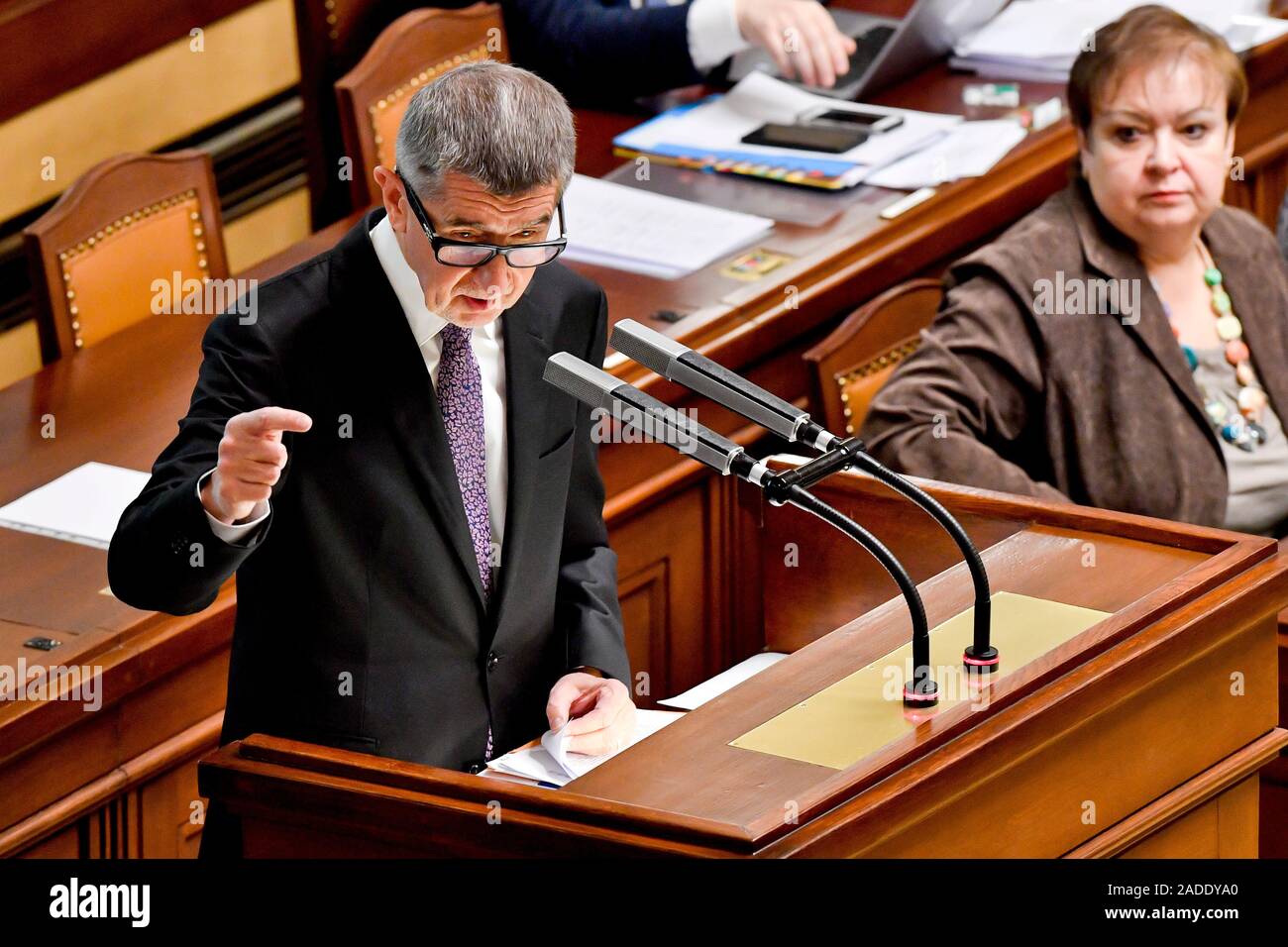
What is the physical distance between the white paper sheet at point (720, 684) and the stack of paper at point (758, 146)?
172 cm

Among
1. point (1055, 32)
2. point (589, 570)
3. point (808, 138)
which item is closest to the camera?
point (589, 570)

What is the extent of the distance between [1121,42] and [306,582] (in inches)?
72.7

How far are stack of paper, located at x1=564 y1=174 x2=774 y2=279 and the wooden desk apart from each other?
0.04 metres

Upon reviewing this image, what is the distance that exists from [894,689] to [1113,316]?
142cm

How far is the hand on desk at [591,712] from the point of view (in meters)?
2.37

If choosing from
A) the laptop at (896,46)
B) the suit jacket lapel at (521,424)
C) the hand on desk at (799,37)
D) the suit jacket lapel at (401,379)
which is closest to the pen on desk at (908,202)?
the hand on desk at (799,37)

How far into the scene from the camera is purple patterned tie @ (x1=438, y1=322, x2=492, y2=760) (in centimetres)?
235

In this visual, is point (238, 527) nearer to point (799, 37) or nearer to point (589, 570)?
point (589, 570)

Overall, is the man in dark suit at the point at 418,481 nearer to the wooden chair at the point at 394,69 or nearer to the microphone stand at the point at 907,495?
the microphone stand at the point at 907,495

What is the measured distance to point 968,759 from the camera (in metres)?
2.12

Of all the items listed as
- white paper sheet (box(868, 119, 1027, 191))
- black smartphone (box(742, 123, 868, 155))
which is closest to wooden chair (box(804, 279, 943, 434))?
white paper sheet (box(868, 119, 1027, 191))

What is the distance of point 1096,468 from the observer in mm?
3541
